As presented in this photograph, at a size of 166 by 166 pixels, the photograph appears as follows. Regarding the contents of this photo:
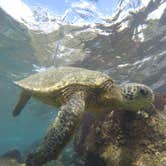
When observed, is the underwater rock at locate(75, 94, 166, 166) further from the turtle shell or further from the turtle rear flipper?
the turtle rear flipper

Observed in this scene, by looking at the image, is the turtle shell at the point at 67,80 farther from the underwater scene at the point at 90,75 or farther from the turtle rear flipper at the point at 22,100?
the turtle rear flipper at the point at 22,100

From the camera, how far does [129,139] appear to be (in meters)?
5.17

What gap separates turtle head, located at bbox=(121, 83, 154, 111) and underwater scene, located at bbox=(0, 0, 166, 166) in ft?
0.06

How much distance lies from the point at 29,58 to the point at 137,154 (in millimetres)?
14470

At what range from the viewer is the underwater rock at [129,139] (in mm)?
4934

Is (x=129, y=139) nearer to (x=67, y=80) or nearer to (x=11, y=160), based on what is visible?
(x=67, y=80)

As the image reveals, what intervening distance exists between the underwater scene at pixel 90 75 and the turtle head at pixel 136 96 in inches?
0.7

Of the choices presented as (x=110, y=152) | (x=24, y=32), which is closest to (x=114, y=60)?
(x=24, y=32)

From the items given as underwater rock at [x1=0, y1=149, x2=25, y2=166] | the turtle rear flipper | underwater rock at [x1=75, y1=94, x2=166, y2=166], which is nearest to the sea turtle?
underwater rock at [x1=75, y1=94, x2=166, y2=166]

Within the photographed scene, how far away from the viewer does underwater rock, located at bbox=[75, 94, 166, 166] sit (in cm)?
493

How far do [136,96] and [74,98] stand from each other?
1206 millimetres

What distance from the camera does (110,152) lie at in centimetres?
523

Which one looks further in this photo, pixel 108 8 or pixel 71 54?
pixel 71 54

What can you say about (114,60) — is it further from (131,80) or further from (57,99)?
(57,99)
